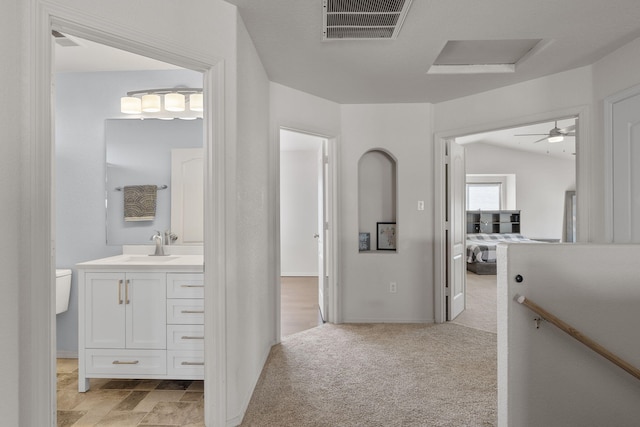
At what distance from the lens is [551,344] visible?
1.87 metres

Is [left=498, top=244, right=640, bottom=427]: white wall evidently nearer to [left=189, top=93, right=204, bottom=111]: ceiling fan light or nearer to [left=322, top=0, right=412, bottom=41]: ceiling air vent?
[left=322, top=0, right=412, bottom=41]: ceiling air vent

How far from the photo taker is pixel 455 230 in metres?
4.32

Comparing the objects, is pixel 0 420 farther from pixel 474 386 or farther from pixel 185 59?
pixel 474 386

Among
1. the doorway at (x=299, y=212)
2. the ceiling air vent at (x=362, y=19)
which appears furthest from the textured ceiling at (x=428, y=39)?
the doorway at (x=299, y=212)

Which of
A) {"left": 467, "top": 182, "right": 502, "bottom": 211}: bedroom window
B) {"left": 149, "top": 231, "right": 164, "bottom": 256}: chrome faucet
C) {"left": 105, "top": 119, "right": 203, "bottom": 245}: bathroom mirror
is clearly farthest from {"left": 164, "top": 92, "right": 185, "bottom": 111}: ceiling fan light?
{"left": 467, "top": 182, "right": 502, "bottom": 211}: bedroom window

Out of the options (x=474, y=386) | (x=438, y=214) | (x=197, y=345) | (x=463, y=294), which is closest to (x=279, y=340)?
(x=197, y=345)

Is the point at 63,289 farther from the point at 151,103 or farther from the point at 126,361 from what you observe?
the point at 151,103

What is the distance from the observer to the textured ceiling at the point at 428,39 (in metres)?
2.20

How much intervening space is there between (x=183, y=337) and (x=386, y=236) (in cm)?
266

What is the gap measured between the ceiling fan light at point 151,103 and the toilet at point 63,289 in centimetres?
153

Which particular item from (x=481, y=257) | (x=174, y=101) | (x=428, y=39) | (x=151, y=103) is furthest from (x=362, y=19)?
(x=481, y=257)

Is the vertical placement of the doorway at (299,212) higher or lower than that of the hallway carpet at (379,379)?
higher

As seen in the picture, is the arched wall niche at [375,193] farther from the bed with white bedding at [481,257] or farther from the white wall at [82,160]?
the bed with white bedding at [481,257]

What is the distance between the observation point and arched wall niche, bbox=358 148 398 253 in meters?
4.52
